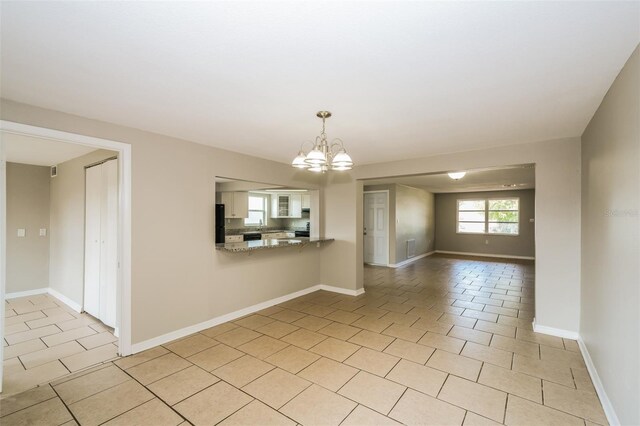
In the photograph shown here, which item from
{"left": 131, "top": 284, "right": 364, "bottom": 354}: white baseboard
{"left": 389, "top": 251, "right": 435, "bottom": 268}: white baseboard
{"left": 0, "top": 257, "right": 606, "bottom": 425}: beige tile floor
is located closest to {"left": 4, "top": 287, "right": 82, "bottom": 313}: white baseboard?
{"left": 131, "top": 284, "right": 364, "bottom": 354}: white baseboard

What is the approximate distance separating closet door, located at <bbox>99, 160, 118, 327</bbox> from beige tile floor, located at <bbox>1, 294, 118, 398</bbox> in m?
0.25

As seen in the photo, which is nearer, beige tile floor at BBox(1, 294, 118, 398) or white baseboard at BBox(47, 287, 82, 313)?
beige tile floor at BBox(1, 294, 118, 398)

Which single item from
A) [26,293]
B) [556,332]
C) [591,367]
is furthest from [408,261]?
[26,293]

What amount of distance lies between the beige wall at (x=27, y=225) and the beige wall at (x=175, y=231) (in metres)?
3.52

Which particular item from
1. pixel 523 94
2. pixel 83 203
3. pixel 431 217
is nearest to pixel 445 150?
pixel 523 94

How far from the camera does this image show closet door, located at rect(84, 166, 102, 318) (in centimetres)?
391

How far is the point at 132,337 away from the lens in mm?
3039

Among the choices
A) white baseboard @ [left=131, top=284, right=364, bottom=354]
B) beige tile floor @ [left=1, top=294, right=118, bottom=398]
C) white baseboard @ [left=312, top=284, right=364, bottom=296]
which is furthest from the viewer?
white baseboard @ [left=312, top=284, right=364, bottom=296]

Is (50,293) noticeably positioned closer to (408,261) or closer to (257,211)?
(257,211)

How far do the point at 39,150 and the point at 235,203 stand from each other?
12.7 ft

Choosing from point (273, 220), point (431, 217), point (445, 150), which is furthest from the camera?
point (431, 217)

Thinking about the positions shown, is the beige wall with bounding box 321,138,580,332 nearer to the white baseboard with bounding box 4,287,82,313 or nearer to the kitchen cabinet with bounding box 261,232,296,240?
the kitchen cabinet with bounding box 261,232,296,240

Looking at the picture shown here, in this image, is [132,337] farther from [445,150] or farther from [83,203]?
[445,150]

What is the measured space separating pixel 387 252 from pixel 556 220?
4.77 metres
